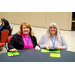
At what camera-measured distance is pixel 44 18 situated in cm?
1187

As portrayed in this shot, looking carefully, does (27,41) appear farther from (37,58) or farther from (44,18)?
(44,18)

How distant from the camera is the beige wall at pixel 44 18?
33.5 feet

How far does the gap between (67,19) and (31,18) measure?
4239 mm

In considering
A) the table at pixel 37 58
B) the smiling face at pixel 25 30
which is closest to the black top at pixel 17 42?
the smiling face at pixel 25 30

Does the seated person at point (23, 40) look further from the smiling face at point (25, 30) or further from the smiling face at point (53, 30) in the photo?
the smiling face at point (53, 30)

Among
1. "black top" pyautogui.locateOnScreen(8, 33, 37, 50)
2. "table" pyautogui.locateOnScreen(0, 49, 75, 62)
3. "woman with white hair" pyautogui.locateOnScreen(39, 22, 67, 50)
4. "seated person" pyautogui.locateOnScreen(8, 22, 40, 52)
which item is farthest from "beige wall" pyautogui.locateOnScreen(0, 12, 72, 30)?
"table" pyautogui.locateOnScreen(0, 49, 75, 62)

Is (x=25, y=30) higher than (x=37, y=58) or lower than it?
higher

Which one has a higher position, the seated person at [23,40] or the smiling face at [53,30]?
the smiling face at [53,30]

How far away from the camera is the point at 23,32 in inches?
120

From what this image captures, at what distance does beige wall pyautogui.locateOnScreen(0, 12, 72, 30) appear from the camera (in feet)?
33.5

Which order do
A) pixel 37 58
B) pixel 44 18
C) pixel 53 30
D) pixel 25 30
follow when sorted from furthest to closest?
pixel 44 18, pixel 53 30, pixel 25 30, pixel 37 58

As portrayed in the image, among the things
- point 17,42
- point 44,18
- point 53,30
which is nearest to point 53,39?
point 53,30

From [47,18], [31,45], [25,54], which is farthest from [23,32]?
[47,18]

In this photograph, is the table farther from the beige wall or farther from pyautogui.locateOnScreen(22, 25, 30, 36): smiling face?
the beige wall
